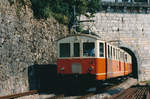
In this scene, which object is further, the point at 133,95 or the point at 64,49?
the point at 64,49

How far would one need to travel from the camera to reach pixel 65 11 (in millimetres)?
25219

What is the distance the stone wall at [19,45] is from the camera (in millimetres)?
13349

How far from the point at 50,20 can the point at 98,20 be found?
11.2 meters

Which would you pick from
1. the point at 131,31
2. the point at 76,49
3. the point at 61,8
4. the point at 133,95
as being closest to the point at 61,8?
the point at 61,8

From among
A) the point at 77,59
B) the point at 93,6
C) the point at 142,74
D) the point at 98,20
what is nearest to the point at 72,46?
the point at 77,59

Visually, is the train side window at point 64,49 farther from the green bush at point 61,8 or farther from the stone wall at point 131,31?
the stone wall at point 131,31

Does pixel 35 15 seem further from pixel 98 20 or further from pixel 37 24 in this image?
pixel 98 20

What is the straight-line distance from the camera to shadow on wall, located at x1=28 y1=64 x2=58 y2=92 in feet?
53.4

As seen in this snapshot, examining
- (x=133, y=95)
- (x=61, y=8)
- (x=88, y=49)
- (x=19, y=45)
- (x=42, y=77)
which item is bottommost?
(x=133, y=95)

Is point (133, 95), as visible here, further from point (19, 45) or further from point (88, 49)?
point (19, 45)

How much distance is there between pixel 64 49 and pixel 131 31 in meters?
18.8

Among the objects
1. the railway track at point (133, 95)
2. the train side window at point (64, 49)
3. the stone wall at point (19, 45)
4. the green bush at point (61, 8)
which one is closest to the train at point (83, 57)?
the train side window at point (64, 49)

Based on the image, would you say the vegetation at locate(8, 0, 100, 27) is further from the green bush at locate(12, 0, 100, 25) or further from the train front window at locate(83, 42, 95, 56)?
the train front window at locate(83, 42, 95, 56)

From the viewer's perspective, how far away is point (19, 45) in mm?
15000
